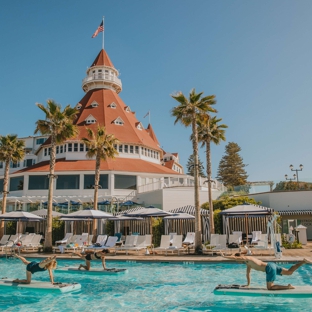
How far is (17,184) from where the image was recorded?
135ft

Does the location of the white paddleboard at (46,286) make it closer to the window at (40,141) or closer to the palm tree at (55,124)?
the palm tree at (55,124)

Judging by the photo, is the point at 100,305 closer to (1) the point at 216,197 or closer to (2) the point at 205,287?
(2) the point at 205,287

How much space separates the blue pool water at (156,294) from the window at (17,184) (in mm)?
24850

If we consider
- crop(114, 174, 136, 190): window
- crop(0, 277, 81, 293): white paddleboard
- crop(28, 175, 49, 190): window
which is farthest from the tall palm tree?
crop(0, 277, 81, 293): white paddleboard

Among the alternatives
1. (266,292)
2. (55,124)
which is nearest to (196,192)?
(55,124)

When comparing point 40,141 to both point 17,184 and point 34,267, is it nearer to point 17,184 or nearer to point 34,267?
point 17,184

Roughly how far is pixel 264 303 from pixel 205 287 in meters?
2.84

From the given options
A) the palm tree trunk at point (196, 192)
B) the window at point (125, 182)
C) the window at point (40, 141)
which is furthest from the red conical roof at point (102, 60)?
the palm tree trunk at point (196, 192)

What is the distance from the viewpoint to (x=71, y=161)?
4219cm

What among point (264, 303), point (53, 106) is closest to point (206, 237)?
point (53, 106)

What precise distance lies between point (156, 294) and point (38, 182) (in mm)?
30880

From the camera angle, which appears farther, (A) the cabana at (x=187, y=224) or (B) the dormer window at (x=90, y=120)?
(B) the dormer window at (x=90, y=120)

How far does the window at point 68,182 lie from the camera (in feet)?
127

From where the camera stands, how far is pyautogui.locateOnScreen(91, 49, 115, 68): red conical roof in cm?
5519
